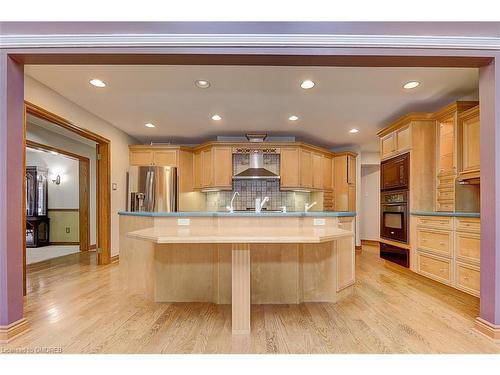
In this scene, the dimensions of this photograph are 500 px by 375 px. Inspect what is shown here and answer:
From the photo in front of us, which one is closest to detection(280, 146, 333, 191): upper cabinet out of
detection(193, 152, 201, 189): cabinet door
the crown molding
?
detection(193, 152, 201, 189): cabinet door

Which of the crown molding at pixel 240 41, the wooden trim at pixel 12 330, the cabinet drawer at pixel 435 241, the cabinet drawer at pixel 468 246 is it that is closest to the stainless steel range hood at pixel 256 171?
the cabinet drawer at pixel 435 241

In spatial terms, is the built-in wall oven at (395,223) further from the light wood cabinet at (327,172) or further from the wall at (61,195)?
the wall at (61,195)

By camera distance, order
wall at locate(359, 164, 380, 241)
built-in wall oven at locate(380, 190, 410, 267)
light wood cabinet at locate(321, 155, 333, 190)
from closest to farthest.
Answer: built-in wall oven at locate(380, 190, 410, 267) → light wood cabinet at locate(321, 155, 333, 190) → wall at locate(359, 164, 380, 241)

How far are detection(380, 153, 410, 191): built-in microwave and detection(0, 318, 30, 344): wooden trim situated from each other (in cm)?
423

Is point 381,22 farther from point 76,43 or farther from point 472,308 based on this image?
point 472,308

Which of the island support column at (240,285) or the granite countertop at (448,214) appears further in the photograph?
the granite countertop at (448,214)

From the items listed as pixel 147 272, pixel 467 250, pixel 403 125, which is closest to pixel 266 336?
pixel 147 272

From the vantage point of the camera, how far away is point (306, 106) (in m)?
Answer: 3.42

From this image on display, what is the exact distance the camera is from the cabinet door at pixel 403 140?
137 inches

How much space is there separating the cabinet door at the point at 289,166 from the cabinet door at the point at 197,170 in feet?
5.42

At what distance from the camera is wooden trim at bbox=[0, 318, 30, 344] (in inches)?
69.4

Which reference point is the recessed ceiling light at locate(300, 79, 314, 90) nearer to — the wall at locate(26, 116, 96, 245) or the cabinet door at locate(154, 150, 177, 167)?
the cabinet door at locate(154, 150, 177, 167)

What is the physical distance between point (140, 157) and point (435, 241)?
4858 mm

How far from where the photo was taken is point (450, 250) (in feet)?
9.16
